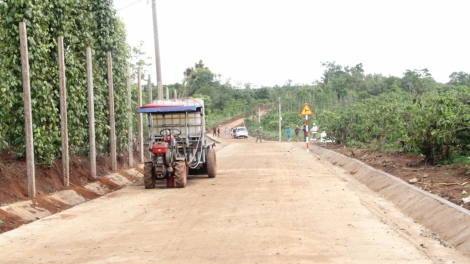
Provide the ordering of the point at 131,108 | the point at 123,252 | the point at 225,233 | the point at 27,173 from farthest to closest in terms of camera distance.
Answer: the point at 131,108
the point at 27,173
the point at 225,233
the point at 123,252

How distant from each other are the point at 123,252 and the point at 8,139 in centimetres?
769

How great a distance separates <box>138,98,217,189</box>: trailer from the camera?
17250 mm

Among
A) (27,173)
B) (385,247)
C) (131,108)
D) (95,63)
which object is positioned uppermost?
(95,63)

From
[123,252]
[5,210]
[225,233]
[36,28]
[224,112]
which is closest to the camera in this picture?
[123,252]

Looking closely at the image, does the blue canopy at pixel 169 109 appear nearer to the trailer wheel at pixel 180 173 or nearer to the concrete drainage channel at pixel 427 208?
the trailer wheel at pixel 180 173

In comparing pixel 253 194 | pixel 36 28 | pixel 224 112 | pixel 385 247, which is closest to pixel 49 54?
pixel 36 28

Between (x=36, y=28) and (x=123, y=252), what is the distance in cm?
838

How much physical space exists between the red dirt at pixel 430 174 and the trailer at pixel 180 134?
6.06m

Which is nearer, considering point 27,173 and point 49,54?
point 27,173

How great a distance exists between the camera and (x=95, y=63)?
20094mm

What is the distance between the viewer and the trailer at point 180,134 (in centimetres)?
1725

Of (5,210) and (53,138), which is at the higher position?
(53,138)

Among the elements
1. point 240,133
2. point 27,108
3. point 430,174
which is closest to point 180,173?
point 27,108

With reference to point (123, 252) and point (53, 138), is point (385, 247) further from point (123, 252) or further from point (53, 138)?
point (53, 138)
